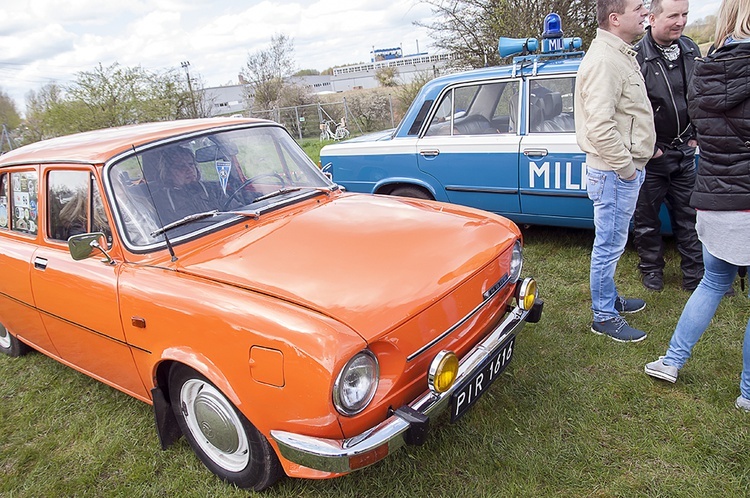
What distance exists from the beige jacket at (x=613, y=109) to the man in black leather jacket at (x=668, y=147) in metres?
0.60

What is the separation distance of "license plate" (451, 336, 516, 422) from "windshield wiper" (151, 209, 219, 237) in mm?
1536

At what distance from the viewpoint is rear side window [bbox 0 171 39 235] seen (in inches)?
126

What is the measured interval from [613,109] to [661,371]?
4.87ft

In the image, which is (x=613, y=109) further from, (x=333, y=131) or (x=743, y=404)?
(x=333, y=131)

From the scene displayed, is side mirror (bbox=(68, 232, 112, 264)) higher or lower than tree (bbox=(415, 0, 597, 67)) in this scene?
lower

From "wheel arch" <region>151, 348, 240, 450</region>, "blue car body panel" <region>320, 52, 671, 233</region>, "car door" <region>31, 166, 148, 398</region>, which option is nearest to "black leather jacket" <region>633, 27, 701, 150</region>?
"blue car body panel" <region>320, 52, 671, 233</region>

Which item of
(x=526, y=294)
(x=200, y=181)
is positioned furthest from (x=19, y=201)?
(x=526, y=294)

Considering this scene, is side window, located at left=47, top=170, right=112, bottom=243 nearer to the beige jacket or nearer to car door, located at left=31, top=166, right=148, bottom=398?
car door, located at left=31, top=166, right=148, bottom=398

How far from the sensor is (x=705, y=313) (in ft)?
8.72

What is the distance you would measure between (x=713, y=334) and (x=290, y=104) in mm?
23808

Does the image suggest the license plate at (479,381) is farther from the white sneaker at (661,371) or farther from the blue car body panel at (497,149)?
the blue car body panel at (497,149)

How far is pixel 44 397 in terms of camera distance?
3416mm

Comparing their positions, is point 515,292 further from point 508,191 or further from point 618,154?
point 508,191

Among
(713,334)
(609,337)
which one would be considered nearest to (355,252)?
(609,337)
